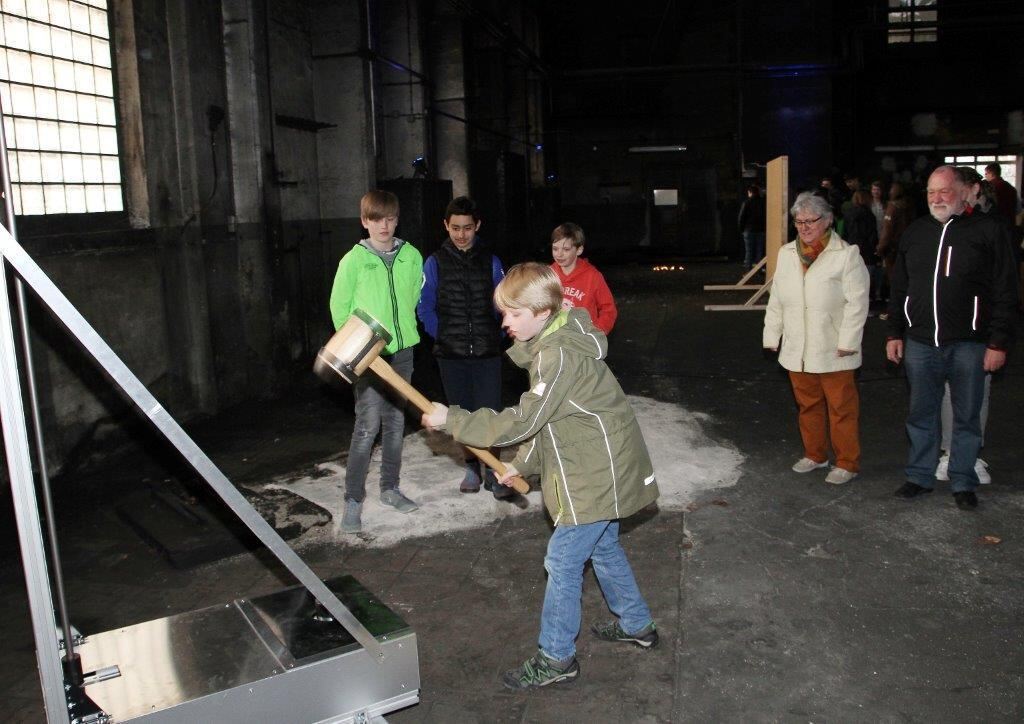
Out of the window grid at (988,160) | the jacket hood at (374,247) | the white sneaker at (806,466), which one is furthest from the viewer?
the window grid at (988,160)

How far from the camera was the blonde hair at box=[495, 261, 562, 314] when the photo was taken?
3.52 m

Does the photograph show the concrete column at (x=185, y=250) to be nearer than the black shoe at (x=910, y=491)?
No

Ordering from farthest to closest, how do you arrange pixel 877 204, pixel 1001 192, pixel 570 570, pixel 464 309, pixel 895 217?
pixel 877 204, pixel 895 217, pixel 1001 192, pixel 464 309, pixel 570 570

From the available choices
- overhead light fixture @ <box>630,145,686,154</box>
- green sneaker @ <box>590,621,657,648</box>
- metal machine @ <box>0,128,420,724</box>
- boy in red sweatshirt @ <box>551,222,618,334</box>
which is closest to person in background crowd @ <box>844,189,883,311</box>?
boy in red sweatshirt @ <box>551,222,618,334</box>

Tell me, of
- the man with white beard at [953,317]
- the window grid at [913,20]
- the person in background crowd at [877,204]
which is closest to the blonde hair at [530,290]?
the man with white beard at [953,317]

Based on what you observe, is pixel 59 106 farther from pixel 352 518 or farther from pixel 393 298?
pixel 352 518

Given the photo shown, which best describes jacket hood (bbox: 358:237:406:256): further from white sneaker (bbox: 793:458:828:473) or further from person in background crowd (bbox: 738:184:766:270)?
person in background crowd (bbox: 738:184:766:270)

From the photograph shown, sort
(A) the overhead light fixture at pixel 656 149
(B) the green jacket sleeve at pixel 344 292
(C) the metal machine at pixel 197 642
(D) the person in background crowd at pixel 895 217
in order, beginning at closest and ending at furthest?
(C) the metal machine at pixel 197 642 < (B) the green jacket sleeve at pixel 344 292 < (D) the person in background crowd at pixel 895 217 < (A) the overhead light fixture at pixel 656 149

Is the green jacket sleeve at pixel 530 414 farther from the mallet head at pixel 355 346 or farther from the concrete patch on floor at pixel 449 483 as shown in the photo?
the concrete patch on floor at pixel 449 483

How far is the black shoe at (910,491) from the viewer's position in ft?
18.9

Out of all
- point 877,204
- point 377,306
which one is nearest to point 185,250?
point 377,306

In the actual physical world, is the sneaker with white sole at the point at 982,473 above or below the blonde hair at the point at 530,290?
below

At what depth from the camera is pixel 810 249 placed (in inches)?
233

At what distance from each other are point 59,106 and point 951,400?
272 inches
